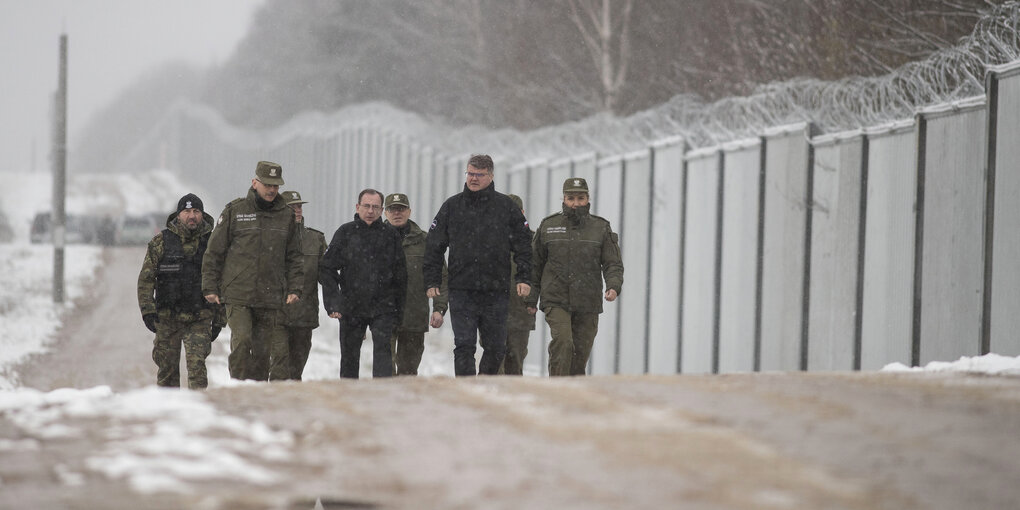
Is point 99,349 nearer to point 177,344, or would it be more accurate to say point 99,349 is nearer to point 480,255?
point 177,344

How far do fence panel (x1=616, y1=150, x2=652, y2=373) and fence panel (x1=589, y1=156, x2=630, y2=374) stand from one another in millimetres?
131

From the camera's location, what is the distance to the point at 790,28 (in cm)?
2930

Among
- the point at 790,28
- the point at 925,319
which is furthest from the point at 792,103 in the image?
the point at 790,28

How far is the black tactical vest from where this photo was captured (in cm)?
1003

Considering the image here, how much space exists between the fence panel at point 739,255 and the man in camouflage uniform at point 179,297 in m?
5.72

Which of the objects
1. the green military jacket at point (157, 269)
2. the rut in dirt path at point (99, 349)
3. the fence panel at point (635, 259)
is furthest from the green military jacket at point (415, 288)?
the rut in dirt path at point (99, 349)

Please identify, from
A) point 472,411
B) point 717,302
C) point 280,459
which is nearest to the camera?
point 280,459

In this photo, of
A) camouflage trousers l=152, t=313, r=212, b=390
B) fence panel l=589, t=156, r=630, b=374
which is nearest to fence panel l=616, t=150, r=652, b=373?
fence panel l=589, t=156, r=630, b=374

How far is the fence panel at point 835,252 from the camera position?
11.9 m

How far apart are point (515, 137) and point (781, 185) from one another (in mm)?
10373

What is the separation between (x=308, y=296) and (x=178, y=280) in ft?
5.32

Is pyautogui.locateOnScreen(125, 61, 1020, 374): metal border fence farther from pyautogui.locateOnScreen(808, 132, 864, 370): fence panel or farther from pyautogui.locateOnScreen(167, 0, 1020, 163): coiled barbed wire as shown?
pyautogui.locateOnScreen(167, 0, 1020, 163): coiled barbed wire

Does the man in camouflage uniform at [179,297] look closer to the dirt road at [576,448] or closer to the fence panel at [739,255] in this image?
the dirt road at [576,448]

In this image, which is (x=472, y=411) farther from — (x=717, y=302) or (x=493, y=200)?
(x=717, y=302)
